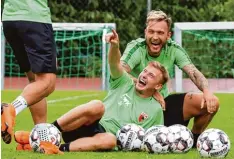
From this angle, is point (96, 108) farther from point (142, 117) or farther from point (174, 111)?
point (174, 111)

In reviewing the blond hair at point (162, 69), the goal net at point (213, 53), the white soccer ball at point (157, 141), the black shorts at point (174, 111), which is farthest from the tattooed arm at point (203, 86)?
the goal net at point (213, 53)

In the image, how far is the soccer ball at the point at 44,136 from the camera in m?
6.94

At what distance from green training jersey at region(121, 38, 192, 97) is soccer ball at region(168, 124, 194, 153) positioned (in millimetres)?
797

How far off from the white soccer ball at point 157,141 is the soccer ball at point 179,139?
36 millimetres

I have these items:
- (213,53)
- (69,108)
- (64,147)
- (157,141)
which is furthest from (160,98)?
(213,53)

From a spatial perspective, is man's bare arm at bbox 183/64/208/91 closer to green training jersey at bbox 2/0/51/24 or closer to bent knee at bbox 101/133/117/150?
bent knee at bbox 101/133/117/150

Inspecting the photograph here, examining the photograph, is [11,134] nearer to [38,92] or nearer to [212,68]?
[38,92]

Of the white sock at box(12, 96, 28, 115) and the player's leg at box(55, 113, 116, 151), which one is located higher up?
the white sock at box(12, 96, 28, 115)

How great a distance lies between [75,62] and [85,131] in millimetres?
12987

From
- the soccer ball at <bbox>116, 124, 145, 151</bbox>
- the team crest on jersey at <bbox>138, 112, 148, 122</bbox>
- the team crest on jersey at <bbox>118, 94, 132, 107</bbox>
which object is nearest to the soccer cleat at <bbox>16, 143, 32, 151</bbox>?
the soccer ball at <bbox>116, 124, 145, 151</bbox>

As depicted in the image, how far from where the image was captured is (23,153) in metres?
6.97

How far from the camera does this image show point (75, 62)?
20234mm

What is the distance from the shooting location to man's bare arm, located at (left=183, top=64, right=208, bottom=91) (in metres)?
7.55

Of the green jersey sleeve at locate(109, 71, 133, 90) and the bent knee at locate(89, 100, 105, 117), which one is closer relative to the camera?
the bent knee at locate(89, 100, 105, 117)
